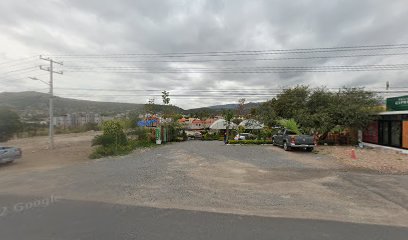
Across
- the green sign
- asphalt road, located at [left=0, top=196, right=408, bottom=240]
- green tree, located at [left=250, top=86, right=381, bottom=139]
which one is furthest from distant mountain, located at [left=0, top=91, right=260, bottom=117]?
asphalt road, located at [left=0, top=196, right=408, bottom=240]

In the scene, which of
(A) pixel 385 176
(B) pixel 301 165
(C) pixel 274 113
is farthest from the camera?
(C) pixel 274 113

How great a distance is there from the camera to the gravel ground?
5.89 metres

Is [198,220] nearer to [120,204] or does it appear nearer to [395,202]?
[120,204]

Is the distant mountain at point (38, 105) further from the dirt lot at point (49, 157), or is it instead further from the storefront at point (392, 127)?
the storefront at point (392, 127)

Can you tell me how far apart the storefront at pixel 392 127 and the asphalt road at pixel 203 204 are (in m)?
10.5

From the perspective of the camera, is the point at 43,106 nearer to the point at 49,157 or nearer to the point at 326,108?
the point at 49,157

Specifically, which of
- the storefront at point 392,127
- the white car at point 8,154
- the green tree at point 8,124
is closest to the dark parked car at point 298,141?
the storefront at point 392,127

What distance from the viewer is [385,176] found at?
985 centimetres

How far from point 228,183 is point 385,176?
259 inches

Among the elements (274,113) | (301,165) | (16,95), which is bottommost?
(301,165)

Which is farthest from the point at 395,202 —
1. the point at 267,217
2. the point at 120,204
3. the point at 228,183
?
the point at 120,204

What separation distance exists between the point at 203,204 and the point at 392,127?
65.7 ft

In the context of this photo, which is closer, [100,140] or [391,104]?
[100,140]

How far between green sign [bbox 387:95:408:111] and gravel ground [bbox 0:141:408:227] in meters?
11.8
